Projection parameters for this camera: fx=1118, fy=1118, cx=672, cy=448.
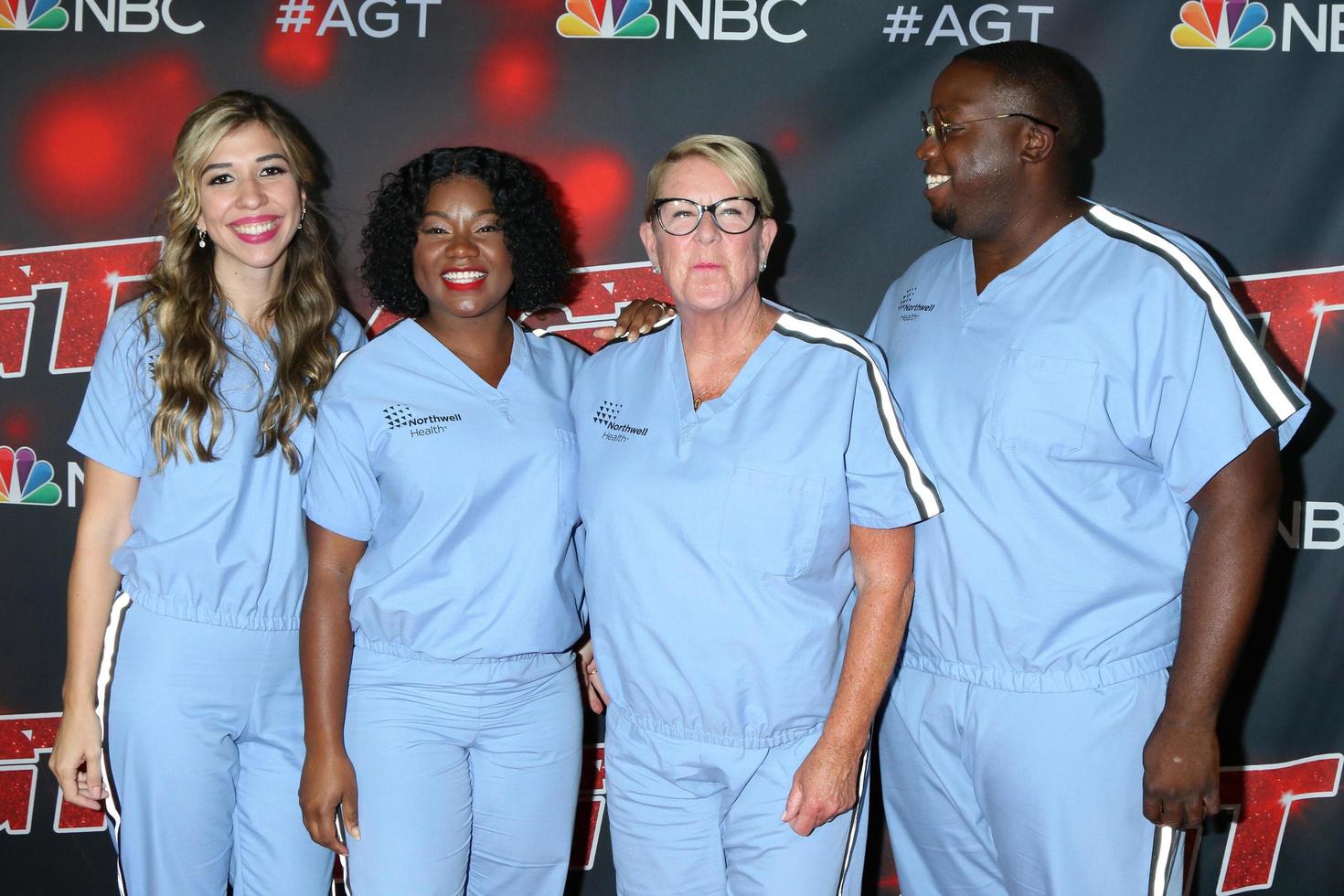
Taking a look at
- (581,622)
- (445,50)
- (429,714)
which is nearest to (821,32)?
(445,50)

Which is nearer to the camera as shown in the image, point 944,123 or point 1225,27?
point 944,123

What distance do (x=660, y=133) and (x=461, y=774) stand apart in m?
1.57

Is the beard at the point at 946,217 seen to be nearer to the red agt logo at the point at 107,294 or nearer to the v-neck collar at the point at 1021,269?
the v-neck collar at the point at 1021,269

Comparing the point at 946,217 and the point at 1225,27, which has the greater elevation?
the point at 1225,27

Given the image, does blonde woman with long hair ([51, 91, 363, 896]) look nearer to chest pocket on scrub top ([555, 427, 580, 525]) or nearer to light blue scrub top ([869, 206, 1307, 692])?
chest pocket on scrub top ([555, 427, 580, 525])

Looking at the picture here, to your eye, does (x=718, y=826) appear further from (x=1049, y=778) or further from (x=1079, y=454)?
(x=1079, y=454)

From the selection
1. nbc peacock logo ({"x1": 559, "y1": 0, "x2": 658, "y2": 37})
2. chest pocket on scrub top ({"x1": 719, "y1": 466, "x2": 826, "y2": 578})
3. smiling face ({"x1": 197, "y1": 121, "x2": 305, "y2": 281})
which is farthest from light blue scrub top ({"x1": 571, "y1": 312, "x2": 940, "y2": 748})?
nbc peacock logo ({"x1": 559, "y1": 0, "x2": 658, "y2": 37})

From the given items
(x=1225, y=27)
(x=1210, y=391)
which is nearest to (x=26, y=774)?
(x=1210, y=391)

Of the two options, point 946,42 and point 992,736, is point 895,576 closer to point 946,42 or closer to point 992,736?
point 992,736

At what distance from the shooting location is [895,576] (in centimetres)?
181

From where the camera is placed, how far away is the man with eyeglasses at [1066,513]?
1.80m

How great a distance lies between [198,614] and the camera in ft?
6.72

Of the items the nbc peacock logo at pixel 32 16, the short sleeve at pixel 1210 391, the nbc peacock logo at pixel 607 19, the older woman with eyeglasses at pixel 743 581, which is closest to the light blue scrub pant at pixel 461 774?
the older woman with eyeglasses at pixel 743 581

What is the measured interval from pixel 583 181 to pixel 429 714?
138 centimetres
